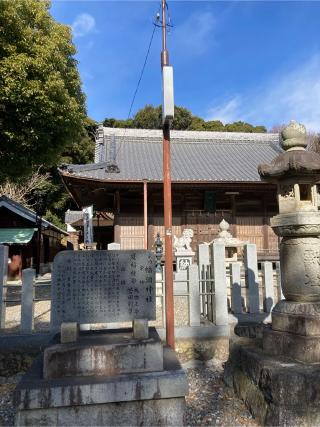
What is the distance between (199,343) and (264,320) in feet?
3.60

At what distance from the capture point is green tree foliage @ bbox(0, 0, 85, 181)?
7.11 metres

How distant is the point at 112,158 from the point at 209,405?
1257 cm

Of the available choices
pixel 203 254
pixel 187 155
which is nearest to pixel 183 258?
pixel 203 254

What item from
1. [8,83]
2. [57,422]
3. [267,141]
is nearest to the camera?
[57,422]

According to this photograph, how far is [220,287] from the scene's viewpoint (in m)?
5.00

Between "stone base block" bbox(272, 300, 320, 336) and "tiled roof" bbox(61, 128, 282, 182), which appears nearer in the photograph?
"stone base block" bbox(272, 300, 320, 336)

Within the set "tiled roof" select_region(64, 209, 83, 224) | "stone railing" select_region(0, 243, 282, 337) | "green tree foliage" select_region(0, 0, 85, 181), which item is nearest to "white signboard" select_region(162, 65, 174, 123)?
"stone railing" select_region(0, 243, 282, 337)

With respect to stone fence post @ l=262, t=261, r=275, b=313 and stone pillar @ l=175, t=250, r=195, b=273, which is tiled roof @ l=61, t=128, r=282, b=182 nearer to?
stone pillar @ l=175, t=250, r=195, b=273

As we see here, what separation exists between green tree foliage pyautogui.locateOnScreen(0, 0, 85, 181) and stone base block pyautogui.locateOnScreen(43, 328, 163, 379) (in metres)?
5.85

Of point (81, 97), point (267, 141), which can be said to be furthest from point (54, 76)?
point (267, 141)

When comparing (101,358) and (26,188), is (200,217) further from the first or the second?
(26,188)

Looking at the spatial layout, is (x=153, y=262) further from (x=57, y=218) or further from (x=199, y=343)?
(x=57, y=218)

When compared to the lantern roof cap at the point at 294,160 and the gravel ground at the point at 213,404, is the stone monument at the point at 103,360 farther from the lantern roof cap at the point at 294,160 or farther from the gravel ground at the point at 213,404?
the lantern roof cap at the point at 294,160

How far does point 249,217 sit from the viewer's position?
1434cm
